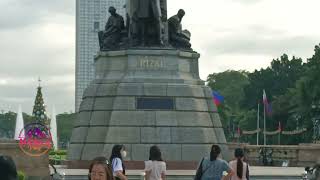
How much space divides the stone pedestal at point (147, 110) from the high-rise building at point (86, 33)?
110728 millimetres

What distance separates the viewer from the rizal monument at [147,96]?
2864cm

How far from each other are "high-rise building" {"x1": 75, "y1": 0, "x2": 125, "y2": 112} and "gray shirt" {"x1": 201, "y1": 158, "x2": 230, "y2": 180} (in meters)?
127

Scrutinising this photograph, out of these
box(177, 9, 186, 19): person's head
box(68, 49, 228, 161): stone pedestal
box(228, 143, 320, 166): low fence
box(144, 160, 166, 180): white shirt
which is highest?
box(177, 9, 186, 19): person's head

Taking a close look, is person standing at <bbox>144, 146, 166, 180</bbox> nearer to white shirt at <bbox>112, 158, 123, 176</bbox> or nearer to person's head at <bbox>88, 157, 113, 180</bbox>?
white shirt at <bbox>112, 158, 123, 176</bbox>

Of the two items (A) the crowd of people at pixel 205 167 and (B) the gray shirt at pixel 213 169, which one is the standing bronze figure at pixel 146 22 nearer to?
(A) the crowd of people at pixel 205 167

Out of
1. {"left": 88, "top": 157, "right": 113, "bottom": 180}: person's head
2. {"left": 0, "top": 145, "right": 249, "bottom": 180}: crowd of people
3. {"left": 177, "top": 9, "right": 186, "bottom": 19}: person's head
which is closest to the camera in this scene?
{"left": 88, "top": 157, "right": 113, "bottom": 180}: person's head

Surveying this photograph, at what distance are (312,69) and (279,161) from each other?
98.1ft

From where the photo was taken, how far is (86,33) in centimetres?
14750

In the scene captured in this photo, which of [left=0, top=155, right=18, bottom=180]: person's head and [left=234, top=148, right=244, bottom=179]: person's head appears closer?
[left=0, top=155, right=18, bottom=180]: person's head

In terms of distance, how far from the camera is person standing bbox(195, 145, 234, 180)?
44.4 ft

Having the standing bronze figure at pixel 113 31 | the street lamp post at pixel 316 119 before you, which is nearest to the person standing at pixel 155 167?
the standing bronze figure at pixel 113 31

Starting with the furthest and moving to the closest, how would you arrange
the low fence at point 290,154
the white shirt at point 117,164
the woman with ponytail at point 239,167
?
the low fence at point 290,154
the woman with ponytail at point 239,167
the white shirt at point 117,164

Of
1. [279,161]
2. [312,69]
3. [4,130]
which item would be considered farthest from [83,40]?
[279,161]

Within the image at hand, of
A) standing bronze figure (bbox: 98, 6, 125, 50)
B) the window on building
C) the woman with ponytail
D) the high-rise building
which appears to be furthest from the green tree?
the woman with ponytail
